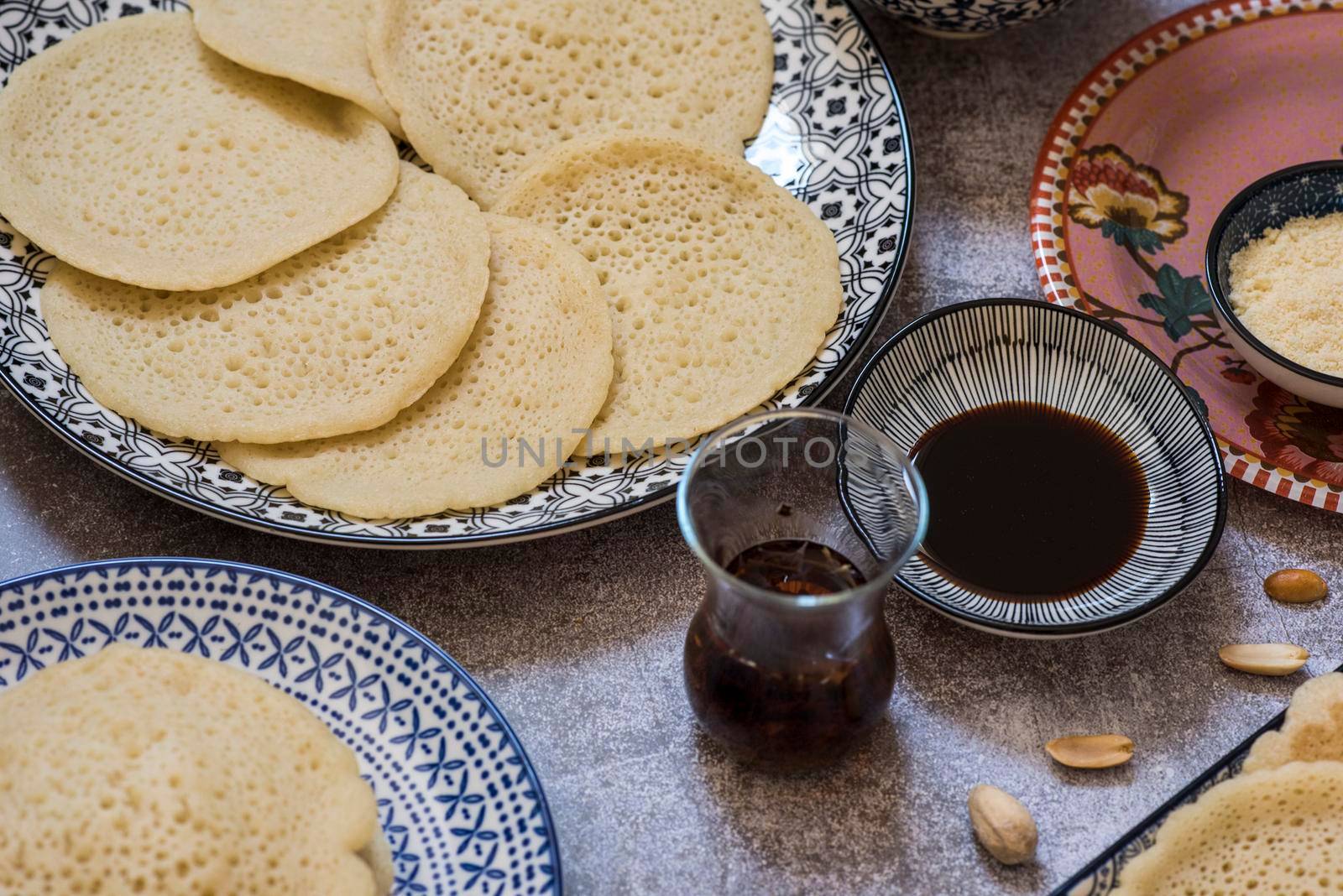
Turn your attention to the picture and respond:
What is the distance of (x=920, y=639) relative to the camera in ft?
4.46

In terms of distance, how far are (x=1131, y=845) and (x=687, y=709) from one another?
0.47 m

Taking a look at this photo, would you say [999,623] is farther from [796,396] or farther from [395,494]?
[395,494]

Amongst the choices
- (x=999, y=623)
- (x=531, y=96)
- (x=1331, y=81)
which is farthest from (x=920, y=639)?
(x=1331, y=81)

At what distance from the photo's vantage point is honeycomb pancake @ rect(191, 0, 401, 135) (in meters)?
1.52

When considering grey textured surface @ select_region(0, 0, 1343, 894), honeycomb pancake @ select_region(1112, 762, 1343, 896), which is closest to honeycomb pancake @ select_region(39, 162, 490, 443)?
grey textured surface @ select_region(0, 0, 1343, 894)

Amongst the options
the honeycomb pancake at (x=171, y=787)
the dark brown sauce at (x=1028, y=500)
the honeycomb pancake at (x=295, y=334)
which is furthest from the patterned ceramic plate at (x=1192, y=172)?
the honeycomb pancake at (x=171, y=787)

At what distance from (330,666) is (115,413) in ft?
1.41

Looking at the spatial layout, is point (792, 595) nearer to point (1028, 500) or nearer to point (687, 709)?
point (687, 709)

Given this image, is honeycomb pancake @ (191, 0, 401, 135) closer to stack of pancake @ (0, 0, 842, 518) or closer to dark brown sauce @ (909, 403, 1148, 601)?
stack of pancake @ (0, 0, 842, 518)

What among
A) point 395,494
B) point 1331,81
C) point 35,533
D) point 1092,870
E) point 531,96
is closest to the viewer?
point 1092,870

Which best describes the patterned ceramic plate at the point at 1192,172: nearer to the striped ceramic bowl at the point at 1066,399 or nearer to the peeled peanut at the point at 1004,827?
the striped ceramic bowl at the point at 1066,399

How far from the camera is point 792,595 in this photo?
3.72 ft

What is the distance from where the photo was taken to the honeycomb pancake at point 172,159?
142 centimetres

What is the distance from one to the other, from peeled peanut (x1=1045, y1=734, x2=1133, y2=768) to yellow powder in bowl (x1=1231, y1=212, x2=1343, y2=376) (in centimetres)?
56
